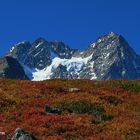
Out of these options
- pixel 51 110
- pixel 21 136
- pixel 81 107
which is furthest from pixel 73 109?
pixel 21 136

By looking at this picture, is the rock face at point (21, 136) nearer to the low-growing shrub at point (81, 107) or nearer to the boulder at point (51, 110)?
the boulder at point (51, 110)

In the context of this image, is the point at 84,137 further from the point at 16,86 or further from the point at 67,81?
the point at 67,81

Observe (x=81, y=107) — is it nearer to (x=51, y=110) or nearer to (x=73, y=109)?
(x=73, y=109)

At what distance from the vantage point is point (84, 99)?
114ft

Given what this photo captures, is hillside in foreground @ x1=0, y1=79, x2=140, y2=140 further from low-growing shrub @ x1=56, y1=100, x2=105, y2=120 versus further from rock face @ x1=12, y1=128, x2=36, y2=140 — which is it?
rock face @ x1=12, y1=128, x2=36, y2=140

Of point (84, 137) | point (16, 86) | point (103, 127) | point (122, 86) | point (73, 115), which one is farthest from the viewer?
point (122, 86)

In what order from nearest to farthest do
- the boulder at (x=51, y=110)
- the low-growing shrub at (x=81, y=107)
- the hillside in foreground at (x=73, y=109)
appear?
the hillside in foreground at (x=73, y=109)
the boulder at (x=51, y=110)
the low-growing shrub at (x=81, y=107)

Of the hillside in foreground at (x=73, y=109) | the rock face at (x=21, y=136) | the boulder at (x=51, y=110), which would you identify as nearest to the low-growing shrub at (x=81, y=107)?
the hillside in foreground at (x=73, y=109)

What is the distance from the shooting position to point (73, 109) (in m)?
33.0

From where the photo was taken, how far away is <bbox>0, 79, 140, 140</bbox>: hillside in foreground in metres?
26.4

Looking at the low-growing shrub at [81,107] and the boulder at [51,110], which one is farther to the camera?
the low-growing shrub at [81,107]

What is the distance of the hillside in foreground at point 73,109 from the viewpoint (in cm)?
2641

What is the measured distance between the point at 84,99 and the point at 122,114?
352 cm

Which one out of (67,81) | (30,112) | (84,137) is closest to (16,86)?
(67,81)
